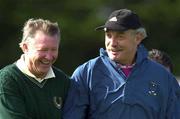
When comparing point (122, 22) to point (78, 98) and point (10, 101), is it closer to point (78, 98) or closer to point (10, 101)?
point (78, 98)

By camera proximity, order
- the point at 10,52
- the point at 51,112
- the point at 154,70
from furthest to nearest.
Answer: the point at 10,52, the point at 154,70, the point at 51,112

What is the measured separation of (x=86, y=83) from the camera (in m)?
7.05

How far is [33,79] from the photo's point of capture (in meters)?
6.71

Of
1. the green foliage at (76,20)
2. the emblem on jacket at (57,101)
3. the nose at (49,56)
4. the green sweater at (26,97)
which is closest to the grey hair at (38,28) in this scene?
the nose at (49,56)

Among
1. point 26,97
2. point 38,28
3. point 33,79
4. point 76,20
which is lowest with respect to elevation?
point 76,20

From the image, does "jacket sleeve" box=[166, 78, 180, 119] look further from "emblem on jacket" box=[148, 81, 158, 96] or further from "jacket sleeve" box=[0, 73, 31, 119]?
"jacket sleeve" box=[0, 73, 31, 119]

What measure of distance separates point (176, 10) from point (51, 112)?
53.1 ft

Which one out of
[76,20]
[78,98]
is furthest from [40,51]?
[76,20]

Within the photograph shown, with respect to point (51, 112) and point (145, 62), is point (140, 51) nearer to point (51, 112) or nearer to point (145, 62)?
point (145, 62)

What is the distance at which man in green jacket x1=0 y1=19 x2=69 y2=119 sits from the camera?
6.55 m

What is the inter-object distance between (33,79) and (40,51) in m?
0.25

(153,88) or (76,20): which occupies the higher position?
(153,88)

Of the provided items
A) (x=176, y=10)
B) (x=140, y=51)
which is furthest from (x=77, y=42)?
(x=140, y=51)

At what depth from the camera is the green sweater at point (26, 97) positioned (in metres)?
6.54
